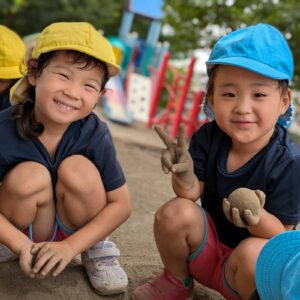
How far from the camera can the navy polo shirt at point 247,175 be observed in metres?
1.48

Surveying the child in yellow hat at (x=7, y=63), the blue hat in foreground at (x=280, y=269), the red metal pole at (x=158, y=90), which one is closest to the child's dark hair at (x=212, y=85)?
the blue hat in foreground at (x=280, y=269)

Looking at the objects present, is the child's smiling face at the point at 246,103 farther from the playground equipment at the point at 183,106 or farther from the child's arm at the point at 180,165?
the playground equipment at the point at 183,106

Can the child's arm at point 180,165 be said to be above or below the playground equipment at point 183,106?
above

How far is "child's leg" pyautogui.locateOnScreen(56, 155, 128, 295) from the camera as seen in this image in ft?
5.13

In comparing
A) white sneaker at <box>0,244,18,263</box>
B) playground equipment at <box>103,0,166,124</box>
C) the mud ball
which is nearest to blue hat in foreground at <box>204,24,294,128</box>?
the mud ball

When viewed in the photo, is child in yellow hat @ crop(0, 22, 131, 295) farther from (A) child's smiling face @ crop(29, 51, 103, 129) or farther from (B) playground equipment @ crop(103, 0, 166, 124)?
(B) playground equipment @ crop(103, 0, 166, 124)

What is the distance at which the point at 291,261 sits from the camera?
1.15 meters

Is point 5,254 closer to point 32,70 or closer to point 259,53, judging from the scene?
point 32,70

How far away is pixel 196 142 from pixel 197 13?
383 cm

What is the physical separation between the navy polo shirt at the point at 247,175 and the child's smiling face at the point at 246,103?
0.08 metres

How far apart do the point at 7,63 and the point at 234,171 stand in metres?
1.08

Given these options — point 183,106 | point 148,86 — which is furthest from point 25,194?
point 148,86

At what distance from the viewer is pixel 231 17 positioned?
504 centimetres

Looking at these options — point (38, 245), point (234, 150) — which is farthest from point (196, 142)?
point (38, 245)
